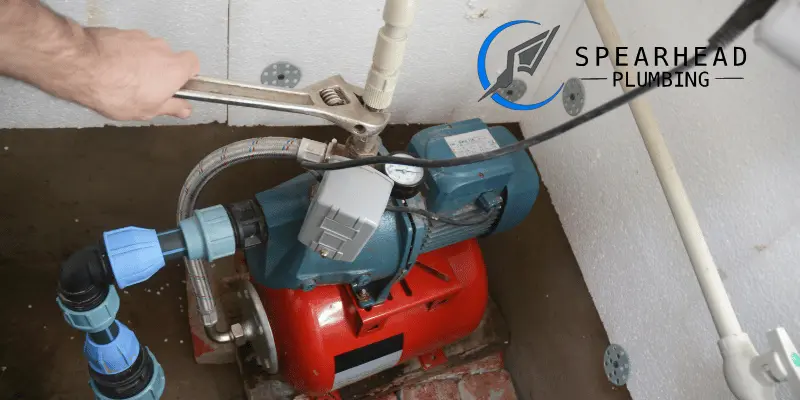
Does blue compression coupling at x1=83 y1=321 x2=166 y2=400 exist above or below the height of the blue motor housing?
below

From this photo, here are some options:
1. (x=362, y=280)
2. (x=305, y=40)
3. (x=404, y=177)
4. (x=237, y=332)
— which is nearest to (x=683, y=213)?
(x=404, y=177)

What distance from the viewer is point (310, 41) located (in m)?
1.18

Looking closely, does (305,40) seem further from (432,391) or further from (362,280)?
(432,391)

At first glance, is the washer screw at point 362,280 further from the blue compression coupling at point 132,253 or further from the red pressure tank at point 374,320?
the blue compression coupling at point 132,253

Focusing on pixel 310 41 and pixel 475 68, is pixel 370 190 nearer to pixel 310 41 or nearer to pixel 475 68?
pixel 310 41

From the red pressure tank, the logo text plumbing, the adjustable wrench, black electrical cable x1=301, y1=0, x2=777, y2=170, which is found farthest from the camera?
the red pressure tank

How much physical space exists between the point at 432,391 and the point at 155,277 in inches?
26.9

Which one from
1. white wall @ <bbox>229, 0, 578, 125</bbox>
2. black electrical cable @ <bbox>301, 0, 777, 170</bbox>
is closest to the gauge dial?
black electrical cable @ <bbox>301, 0, 777, 170</bbox>

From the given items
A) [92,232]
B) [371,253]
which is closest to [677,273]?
[371,253]

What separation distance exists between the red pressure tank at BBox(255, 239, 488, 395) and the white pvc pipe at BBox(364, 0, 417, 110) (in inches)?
18.8

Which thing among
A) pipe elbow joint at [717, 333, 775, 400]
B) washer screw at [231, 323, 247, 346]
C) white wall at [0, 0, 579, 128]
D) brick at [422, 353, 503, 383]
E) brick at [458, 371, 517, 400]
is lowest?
brick at [458, 371, 517, 400]

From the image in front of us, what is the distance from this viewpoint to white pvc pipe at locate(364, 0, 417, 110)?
0.70 metres

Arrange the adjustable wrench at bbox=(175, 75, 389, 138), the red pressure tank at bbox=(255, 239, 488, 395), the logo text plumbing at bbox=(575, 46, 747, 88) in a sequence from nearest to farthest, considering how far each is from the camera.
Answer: the adjustable wrench at bbox=(175, 75, 389, 138) < the logo text plumbing at bbox=(575, 46, 747, 88) < the red pressure tank at bbox=(255, 239, 488, 395)

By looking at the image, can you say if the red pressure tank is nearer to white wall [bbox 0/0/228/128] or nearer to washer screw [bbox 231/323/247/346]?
washer screw [bbox 231/323/247/346]
